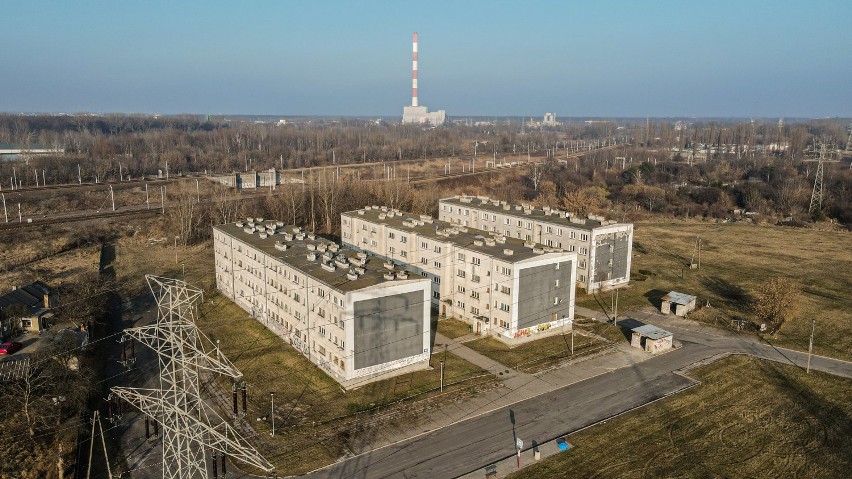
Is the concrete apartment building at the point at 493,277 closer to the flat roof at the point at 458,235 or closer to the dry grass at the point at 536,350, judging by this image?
Result: the flat roof at the point at 458,235

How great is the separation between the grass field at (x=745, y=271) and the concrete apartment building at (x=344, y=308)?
52.6ft

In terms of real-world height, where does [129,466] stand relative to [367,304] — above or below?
below

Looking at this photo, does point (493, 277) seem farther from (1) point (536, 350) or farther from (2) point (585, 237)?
(2) point (585, 237)

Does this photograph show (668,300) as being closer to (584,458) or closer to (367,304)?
(584,458)

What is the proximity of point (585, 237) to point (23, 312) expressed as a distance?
111 ft

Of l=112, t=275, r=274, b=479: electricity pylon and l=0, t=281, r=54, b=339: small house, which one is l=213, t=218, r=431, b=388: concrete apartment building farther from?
l=0, t=281, r=54, b=339: small house

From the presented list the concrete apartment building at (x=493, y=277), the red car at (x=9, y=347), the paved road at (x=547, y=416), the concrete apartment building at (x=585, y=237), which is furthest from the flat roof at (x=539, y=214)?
the red car at (x=9, y=347)

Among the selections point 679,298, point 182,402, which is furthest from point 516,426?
point 679,298

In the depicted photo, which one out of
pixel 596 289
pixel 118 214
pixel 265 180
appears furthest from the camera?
pixel 265 180

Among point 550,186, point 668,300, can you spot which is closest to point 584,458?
point 668,300

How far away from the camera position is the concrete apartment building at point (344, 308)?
84.5 ft

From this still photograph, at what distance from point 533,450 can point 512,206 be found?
28.9 meters

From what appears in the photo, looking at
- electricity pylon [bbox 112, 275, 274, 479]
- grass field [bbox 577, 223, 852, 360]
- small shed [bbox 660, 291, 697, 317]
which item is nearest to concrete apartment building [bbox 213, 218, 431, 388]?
electricity pylon [bbox 112, 275, 274, 479]

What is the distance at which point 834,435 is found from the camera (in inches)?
893
